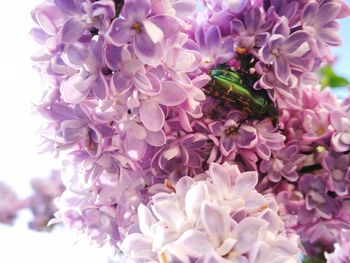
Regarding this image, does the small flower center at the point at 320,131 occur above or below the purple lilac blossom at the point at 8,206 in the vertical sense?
above

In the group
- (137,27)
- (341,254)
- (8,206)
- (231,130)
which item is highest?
(137,27)

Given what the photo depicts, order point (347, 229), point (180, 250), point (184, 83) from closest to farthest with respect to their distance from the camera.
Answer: point (180, 250) → point (184, 83) → point (347, 229)

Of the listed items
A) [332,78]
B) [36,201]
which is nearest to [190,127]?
[36,201]

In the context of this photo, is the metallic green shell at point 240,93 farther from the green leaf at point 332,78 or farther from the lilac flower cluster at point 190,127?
the green leaf at point 332,78

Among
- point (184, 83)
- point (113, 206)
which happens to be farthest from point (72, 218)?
point (184, 83)

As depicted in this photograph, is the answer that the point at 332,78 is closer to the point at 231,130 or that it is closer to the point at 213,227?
the point at 231,130

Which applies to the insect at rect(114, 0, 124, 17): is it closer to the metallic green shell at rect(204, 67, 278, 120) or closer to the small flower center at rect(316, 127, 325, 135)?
the metallic green shell at rect(204, 67, 278, 120)

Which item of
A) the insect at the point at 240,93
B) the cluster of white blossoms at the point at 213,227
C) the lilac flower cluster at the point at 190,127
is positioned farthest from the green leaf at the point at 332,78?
the cluster of white blossoms at the point at 213,227

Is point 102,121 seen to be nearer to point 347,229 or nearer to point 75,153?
point 75,153
